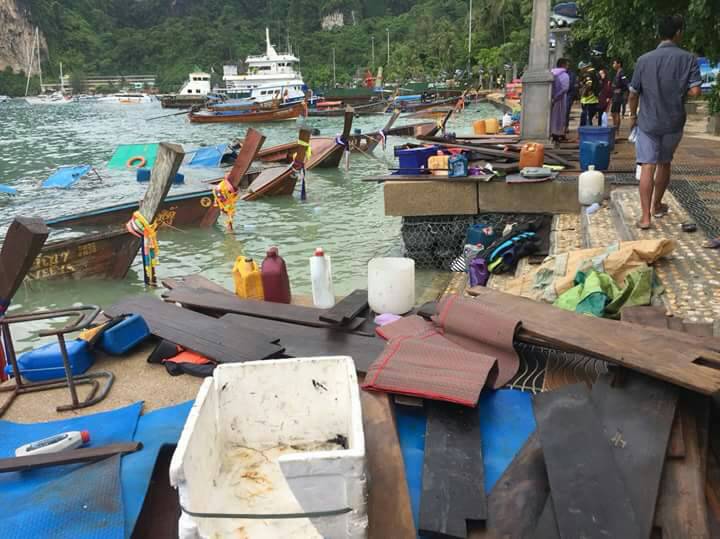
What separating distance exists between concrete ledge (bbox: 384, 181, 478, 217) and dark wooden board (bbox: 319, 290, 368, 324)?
13.9 ft

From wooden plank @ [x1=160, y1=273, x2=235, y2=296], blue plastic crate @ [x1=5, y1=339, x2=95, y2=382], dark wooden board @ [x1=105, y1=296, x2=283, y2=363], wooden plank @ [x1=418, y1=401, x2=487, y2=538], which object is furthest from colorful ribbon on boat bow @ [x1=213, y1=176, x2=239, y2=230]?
wooden plank @ [x1=418, y1=401, x2=487, y2=538]

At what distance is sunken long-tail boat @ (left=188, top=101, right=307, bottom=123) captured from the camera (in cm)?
4691

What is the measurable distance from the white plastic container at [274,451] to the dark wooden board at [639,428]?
115 cm

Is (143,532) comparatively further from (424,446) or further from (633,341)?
(633,341)

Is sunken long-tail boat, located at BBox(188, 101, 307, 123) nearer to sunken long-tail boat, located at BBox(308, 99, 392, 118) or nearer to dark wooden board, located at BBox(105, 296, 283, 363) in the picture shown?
sunken long-tail boat, located at BBox(308, 99, 392, 118)

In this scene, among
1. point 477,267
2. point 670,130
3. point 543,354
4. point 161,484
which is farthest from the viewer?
point 477,267

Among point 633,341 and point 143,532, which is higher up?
point 633,341

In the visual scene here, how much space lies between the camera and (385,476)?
2.77 meters

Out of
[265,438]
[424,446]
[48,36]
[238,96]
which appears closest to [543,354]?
[424,446]

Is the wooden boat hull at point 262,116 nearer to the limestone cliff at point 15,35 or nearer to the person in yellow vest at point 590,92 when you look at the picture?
the person in yellow vest at point 590,92

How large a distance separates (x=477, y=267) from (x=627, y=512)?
4554 mm

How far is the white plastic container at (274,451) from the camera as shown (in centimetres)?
222

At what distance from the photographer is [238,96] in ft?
211

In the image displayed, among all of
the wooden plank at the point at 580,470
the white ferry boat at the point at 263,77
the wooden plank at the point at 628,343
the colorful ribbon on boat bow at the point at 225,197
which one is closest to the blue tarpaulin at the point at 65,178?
the colorful ribbon on boat bow at the point at 225,197
